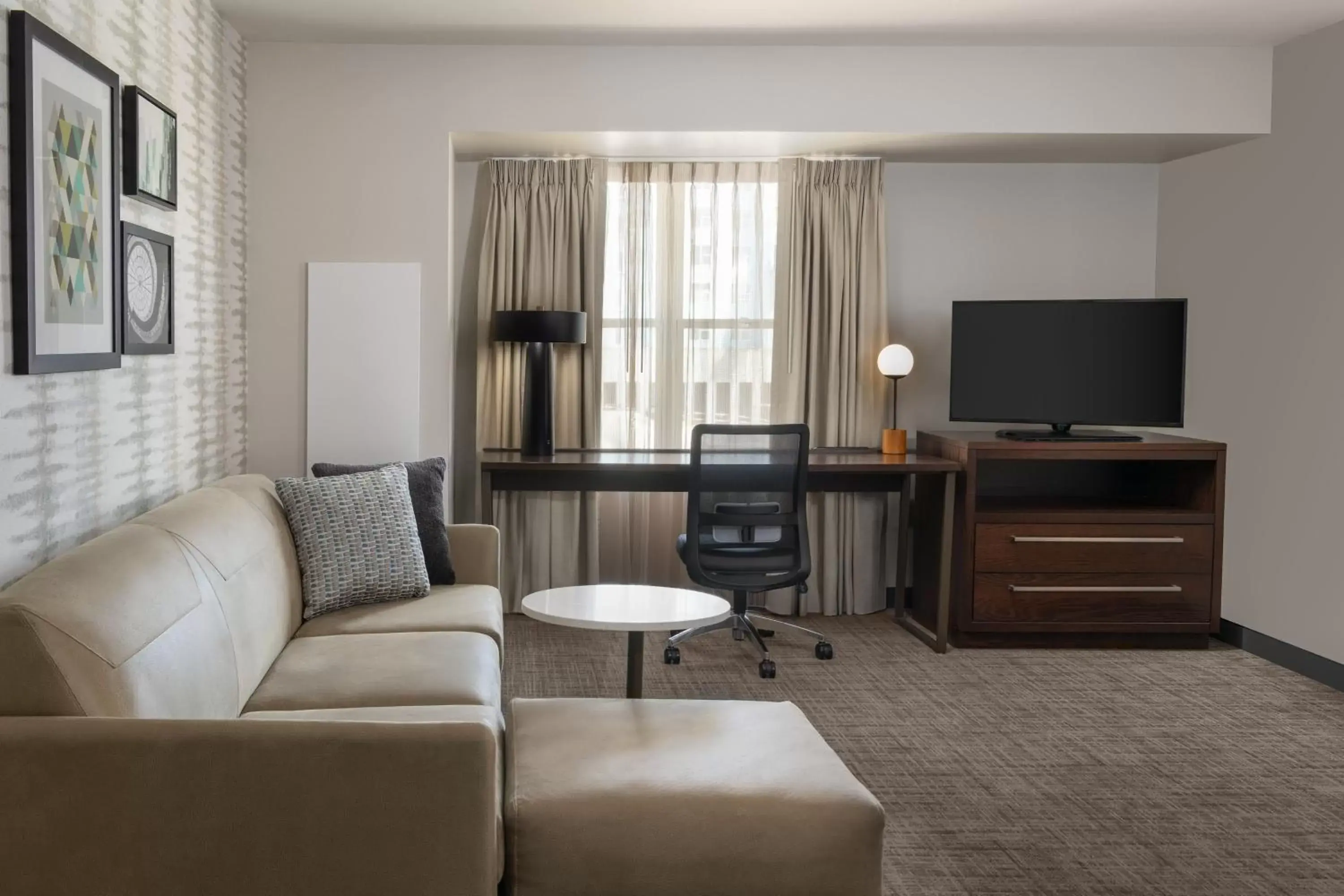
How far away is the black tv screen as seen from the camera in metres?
5.07

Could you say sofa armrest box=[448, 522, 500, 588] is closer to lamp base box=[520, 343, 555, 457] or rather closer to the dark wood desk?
the dark wood desk

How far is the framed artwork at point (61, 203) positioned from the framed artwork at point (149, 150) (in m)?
0.13

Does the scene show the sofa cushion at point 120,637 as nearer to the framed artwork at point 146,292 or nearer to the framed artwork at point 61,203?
the framed artwork at point 61,203

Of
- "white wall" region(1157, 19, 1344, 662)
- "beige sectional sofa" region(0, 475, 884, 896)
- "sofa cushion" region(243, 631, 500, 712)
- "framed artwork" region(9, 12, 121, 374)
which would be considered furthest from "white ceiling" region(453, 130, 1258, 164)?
"beige sectional sofa" region(0, 475, 884, 896)

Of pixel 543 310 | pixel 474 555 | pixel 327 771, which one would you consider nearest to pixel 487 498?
pixel 474 555

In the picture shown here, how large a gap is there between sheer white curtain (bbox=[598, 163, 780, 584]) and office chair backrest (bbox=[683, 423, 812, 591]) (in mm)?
1027

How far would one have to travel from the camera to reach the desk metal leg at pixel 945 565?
16.0ft

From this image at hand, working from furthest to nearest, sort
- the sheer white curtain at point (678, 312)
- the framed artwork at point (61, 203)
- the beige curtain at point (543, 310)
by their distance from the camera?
the sheer white curtain at point (678, 312) → the beige curtain at point (543, 310) → the framed artwork at point (61, 203)

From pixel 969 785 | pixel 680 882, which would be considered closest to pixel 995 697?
pixel 969 785

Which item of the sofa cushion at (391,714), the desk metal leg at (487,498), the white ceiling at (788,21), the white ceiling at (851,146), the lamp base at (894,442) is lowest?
the sofa cushion at (391,714)

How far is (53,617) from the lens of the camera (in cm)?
201

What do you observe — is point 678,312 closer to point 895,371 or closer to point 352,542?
point 895,371

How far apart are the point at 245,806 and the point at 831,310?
401 cm

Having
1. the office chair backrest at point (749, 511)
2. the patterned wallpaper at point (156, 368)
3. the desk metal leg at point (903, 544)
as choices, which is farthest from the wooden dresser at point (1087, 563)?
the patterned wallpaper at point (156, 368)
